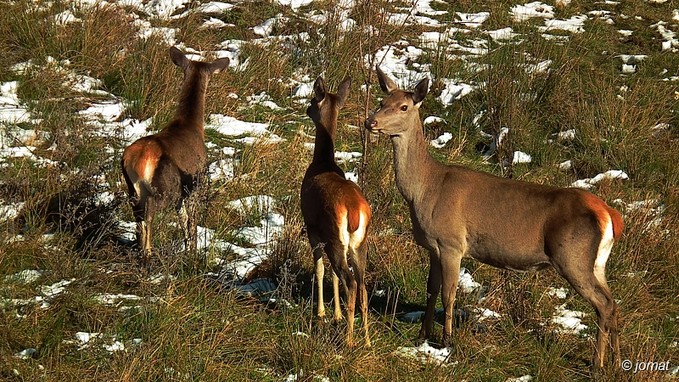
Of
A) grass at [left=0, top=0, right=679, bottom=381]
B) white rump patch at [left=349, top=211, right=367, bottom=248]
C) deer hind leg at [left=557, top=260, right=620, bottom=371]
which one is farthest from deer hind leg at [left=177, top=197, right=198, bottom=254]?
deer hind leg at [left=557, top=260, right=620, bottom=371]

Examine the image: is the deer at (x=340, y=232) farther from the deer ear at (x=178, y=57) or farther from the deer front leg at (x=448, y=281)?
the deer ear at (x=178, y=57)

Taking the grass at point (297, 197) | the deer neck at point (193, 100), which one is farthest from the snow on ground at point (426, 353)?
→ the deer neck at point (193, 100)

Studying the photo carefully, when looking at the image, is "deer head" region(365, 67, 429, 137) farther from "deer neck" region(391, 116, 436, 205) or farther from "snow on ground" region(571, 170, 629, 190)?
"snow on ground" region(571, 170, 629, 190)

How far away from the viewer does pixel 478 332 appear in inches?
246

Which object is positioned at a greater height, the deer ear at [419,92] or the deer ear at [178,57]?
the deer ear at [419,92]

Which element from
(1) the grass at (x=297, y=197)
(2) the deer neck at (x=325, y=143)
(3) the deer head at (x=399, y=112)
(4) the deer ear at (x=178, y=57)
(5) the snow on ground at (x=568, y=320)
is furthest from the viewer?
(4) the deer ear at (x=178, y=57)

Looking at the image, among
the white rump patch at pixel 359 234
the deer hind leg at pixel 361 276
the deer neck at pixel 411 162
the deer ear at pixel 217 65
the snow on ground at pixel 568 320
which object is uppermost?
the deer ear at pixel 217 65

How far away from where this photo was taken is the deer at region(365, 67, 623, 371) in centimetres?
577

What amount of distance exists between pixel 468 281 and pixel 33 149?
14.1 ft

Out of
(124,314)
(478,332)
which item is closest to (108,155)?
(124,314)

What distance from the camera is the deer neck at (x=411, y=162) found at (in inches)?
245

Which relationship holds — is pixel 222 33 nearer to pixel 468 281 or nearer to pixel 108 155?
pixel 108 155

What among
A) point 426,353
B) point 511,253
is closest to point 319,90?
point 511,253

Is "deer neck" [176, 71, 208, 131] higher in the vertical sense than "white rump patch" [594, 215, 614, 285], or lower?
higher
